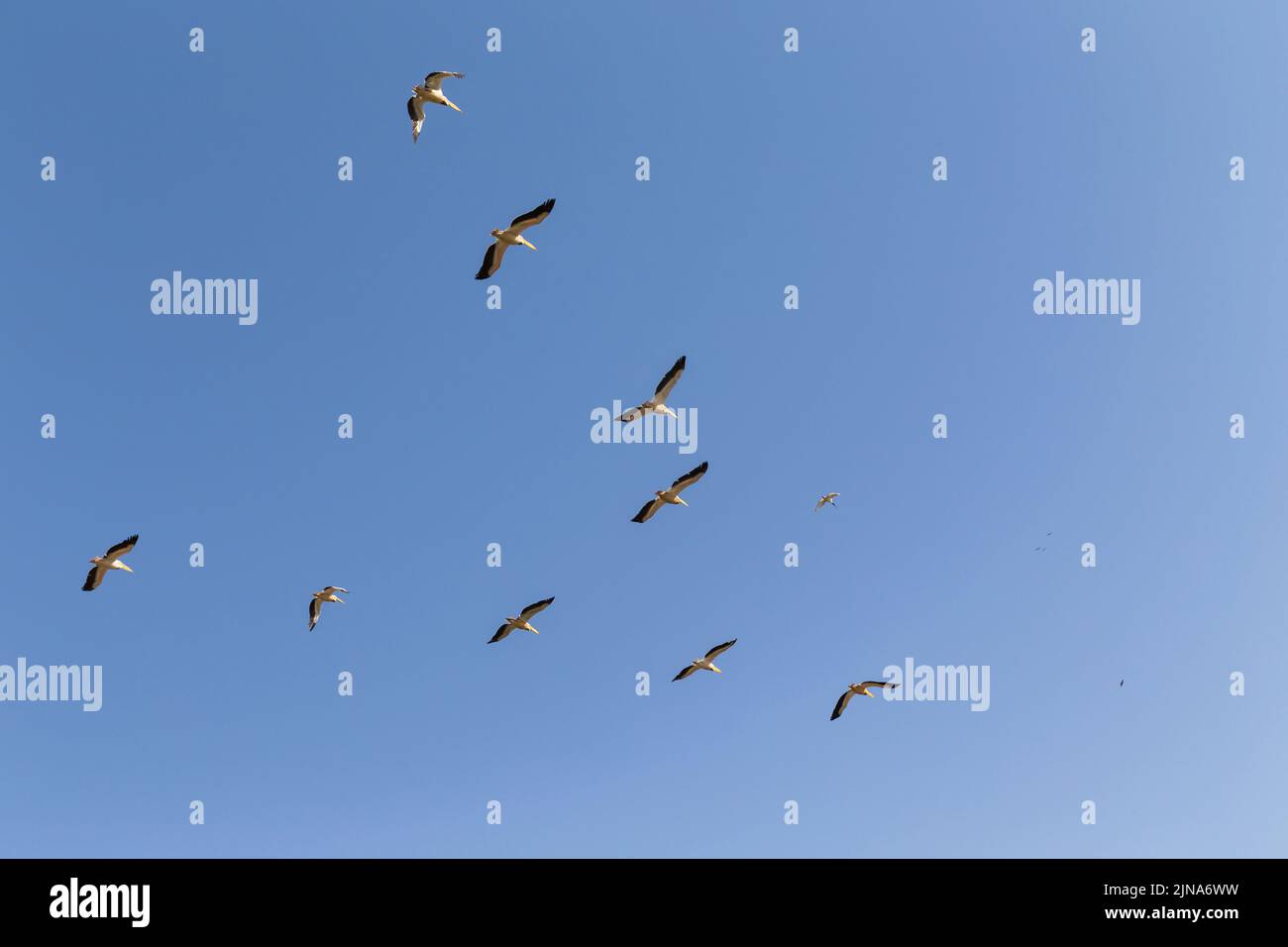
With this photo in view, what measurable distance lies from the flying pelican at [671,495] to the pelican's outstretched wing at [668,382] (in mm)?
3150

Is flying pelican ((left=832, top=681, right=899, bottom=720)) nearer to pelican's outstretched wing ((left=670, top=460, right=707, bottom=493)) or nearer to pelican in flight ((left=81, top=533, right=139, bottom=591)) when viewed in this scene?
pelican's outstretched wing ((left=670, top=460, right=707, bottom=493))

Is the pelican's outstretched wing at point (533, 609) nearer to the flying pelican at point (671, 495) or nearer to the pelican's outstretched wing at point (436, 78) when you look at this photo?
the flying pelican at point (671, 495)

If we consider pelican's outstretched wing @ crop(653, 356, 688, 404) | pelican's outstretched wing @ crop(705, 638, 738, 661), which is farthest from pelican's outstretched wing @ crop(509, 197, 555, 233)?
pelican's outstretched wing @ crop(705, 638, 738, 661)

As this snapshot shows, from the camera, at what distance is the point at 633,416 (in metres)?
32.1

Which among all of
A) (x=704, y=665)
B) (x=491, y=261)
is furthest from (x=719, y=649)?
(x=491, y=261)

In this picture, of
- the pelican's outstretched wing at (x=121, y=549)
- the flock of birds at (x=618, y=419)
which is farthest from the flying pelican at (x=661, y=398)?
the pelican's outstretched wing at (x=121, y=549)

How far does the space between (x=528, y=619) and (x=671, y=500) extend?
22.8 ft

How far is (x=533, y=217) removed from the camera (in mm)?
29844

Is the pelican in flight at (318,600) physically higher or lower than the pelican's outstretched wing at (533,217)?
lower

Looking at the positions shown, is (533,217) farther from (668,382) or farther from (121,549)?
(121,549)

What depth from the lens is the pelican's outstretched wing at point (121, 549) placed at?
117 feet
